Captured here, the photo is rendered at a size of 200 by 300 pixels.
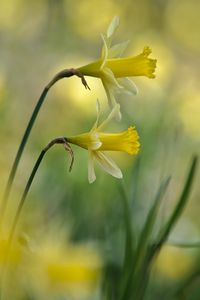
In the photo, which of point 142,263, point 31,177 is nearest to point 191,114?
point 142,263

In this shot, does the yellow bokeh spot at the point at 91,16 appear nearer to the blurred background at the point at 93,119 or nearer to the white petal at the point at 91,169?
the blurred background at the point at 93,119

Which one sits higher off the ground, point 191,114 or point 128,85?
point 128,85

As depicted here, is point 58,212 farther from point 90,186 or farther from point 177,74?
point 177,74

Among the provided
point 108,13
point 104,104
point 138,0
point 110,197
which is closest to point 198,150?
point 104,104

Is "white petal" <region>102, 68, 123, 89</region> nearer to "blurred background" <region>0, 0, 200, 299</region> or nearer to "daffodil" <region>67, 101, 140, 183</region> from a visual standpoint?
"daffodil" <region>67, 101, 140, 183</region>

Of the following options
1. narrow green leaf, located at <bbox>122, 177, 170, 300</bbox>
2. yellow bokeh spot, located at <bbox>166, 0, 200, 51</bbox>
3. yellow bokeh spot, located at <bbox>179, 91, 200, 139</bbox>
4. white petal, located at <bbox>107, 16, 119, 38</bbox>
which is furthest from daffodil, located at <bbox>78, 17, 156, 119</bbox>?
yellow bokeh spot, located at <bbox>166, 0, 200, 51</bbox>

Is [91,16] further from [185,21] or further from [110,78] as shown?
[110,78]
